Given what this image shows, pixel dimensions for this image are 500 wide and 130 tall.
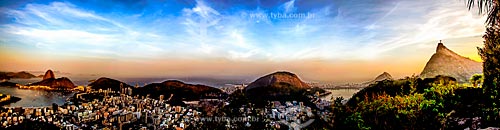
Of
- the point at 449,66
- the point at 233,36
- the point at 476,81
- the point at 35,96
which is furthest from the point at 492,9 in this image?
the point at 35,96

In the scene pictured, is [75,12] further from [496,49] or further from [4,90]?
[496,49]

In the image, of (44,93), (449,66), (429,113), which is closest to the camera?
(429,113)

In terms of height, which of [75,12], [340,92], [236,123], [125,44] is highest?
[75,12]

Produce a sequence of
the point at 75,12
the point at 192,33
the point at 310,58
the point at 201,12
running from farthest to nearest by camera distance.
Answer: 1. the point at 310,58
2. the point at 192,33
3. the point at 201,12
4. the point at 75,12

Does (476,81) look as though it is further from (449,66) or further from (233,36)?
(233,36)

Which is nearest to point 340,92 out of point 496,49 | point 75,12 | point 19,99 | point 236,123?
point 236,123

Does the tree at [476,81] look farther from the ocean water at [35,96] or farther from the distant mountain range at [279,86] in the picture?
the ocean water at [35,96]

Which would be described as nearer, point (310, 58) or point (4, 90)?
point (4, 90)

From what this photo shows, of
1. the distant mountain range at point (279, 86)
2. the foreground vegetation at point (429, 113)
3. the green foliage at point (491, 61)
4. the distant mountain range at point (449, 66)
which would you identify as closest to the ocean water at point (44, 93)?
the distant mountain range at point (279, 86)
